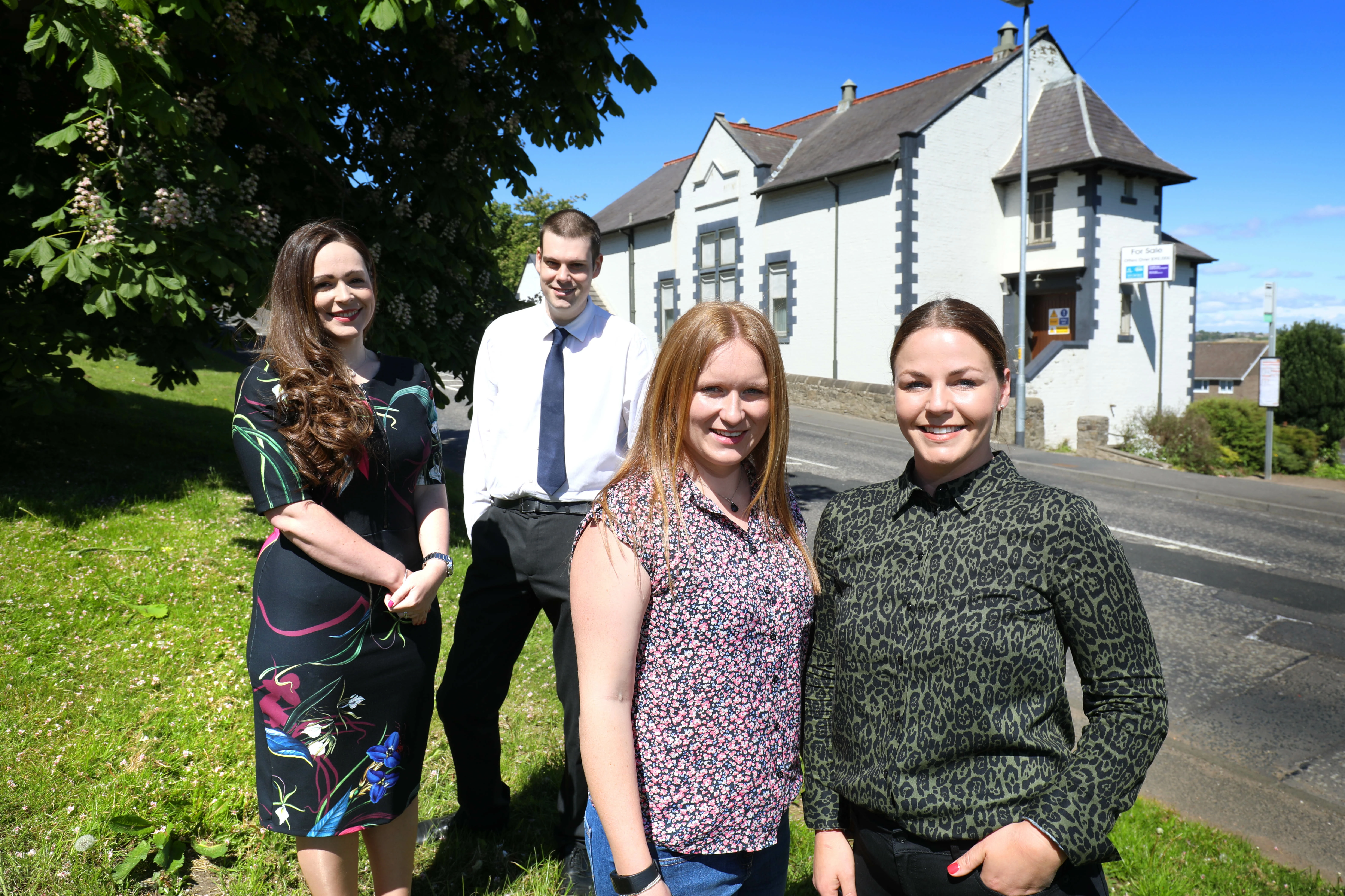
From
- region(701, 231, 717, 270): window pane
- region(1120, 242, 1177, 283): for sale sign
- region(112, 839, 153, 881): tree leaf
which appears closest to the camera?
region(112, 839, 153, 881): tree leaf

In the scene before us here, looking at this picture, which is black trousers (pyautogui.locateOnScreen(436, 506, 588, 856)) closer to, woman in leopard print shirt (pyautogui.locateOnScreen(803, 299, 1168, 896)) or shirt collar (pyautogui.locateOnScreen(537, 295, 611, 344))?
shirt collar (pyautogui.locateOnScreen(537, 295, 611, 344))

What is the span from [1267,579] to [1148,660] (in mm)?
8482

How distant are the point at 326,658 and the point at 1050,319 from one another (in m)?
25.6

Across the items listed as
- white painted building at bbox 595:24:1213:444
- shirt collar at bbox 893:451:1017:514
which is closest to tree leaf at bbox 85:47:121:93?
shirt collar at bbox 893:451:1017:514

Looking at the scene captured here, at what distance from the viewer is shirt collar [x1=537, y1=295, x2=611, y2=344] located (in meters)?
3.53

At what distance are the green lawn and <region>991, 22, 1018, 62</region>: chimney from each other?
25.3 m

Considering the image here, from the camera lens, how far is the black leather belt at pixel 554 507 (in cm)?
328

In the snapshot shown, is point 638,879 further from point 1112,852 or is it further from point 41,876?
point 41,876

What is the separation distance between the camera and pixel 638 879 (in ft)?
5.69

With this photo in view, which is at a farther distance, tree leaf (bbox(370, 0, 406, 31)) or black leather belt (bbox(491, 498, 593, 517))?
tree leaf (bbox(370, 0, 406, 31))

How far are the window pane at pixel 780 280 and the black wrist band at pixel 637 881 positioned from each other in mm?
27377

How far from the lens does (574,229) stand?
11.4ft

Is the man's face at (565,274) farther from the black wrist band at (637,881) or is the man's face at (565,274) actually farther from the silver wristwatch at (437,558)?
the black wrist band at (637,881)

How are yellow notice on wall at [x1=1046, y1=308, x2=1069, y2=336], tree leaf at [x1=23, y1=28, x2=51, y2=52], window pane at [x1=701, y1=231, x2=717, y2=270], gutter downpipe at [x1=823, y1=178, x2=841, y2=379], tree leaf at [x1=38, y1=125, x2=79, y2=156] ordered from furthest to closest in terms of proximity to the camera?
window pane at [x1=701, y1=231, x2=717, y2=270] → gutter downpipe at [x1=823, y1=178, x2=841, y2=379] → yellow notice on wall at [x1=1046, y1=308, x2=1069, y2=336] → tree leaf at [x1=38, y1=125, x2=79, y2=156] → tree leaf at [x1=23, y1=28, x2=51, y2=52]
